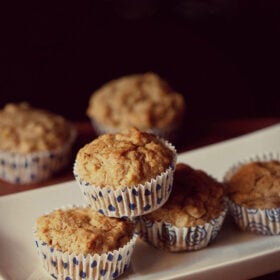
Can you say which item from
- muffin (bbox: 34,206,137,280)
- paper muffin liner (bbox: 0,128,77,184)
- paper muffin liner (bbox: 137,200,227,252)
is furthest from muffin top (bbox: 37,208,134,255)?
paper muffin liner (bbox: 0,128,77,184)

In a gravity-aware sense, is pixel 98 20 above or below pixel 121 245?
above

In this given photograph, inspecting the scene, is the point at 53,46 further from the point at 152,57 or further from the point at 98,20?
the point at 152,57

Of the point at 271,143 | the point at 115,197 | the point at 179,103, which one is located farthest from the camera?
the point at 179,103

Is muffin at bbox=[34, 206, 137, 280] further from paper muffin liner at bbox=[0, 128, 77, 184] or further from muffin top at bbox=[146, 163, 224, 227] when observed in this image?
paper muffin liner at bbox=[0, 128, 77, 184]

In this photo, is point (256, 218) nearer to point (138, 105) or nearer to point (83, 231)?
point (83, 231)

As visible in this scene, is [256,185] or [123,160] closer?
[123,160]

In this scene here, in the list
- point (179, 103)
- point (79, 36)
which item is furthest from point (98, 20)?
point (179, 103)

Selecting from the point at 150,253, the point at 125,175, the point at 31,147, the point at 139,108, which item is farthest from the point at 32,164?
the point at 125,175
